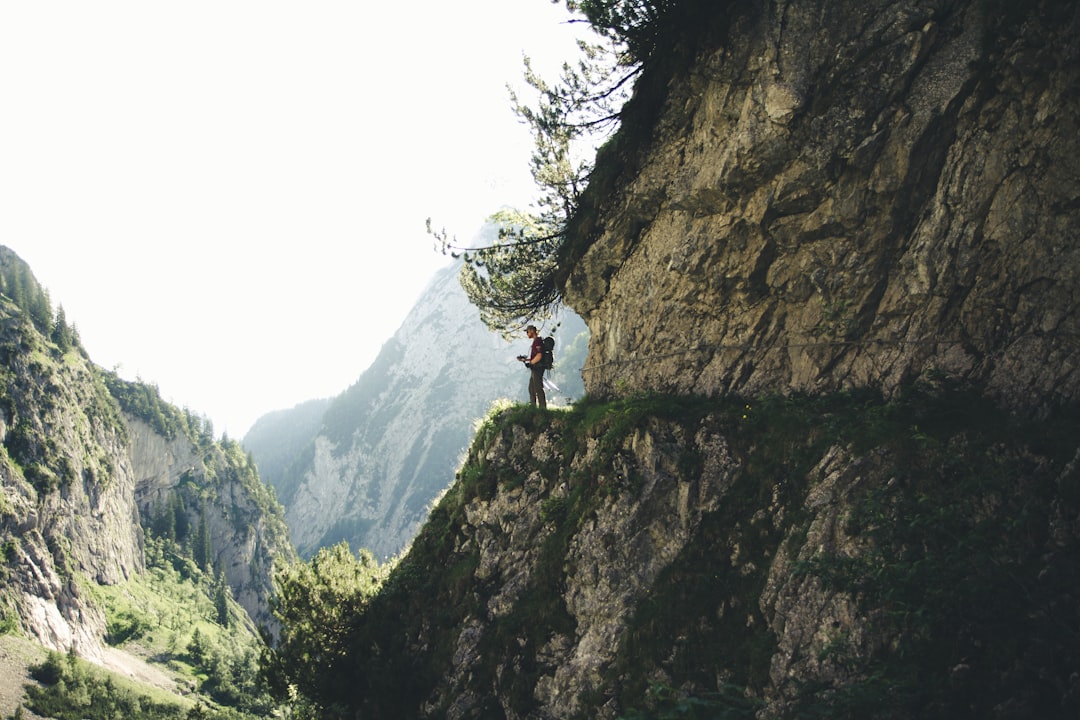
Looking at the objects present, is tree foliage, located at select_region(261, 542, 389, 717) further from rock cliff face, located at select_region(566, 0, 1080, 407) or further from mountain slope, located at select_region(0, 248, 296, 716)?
mountain slope, located at select_region(0, 248, 296, 716)

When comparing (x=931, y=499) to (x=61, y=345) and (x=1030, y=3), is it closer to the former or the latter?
(x=1030, y=3)

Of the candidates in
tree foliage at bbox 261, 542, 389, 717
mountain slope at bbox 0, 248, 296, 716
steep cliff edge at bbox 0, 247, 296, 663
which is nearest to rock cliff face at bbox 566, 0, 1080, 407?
tree foliage at bbox 261, 542, 389, 717

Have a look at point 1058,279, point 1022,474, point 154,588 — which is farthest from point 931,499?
point 154,588

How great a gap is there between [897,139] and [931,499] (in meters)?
6.22

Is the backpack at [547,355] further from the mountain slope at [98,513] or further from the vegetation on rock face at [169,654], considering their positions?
the mountain slope at [98,513]

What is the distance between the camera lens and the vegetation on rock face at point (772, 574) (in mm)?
7043

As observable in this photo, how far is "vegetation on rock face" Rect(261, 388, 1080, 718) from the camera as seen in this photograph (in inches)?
277

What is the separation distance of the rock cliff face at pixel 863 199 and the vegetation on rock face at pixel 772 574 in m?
1.05

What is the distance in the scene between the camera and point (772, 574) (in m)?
10.5

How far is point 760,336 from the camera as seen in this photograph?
1371 centimetres

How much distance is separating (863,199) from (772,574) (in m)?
6.77

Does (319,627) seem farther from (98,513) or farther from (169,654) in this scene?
(98,513)

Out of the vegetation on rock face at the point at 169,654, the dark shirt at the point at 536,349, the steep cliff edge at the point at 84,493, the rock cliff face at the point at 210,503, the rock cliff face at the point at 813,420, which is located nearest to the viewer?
the rock cliff face at the point at 813,420

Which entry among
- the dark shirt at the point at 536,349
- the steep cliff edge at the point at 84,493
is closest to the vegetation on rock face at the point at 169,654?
the steep cliff edge at the point at 84,493
